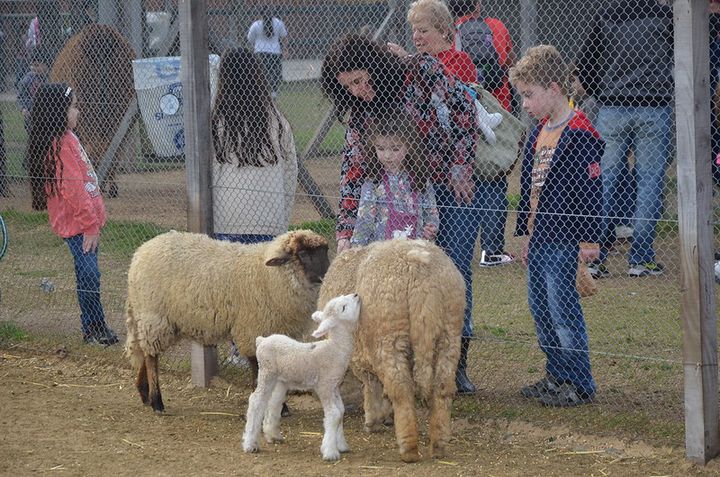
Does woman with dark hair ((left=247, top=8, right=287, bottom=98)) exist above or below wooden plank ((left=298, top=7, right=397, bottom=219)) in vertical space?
above

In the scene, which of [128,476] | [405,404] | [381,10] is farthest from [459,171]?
[381,10]

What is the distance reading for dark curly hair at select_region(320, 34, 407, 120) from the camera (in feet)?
18.2

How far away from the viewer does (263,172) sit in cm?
653

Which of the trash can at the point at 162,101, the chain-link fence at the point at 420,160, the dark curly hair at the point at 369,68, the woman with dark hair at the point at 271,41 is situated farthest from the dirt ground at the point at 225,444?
the woman with dark hair at the point at 271,41

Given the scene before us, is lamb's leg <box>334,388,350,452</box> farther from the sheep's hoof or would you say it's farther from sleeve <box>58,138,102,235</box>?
sleeve <box>58,138,102,235</box>

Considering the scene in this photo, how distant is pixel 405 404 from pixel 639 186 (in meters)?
3.77

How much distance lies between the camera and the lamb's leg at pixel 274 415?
5.17 m

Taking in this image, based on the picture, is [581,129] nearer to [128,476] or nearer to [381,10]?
[128,476]

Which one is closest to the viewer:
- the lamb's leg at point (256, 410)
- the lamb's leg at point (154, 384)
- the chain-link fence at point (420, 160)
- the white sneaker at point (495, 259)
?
the lamb's leg at point (256, 410)

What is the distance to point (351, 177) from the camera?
5789 mm

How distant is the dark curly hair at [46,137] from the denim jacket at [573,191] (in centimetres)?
340

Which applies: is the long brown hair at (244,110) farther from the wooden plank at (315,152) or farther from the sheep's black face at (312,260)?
the wooden plank at (315,152)

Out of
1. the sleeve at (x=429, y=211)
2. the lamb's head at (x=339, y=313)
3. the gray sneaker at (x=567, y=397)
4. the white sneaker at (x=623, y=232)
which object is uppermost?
the sleeve at (x=429, y=211)

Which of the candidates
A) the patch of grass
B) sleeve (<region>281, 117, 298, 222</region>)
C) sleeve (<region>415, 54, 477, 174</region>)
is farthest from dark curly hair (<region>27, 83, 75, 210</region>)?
sleeve (<region>415, 54, 477, 174</region>)
